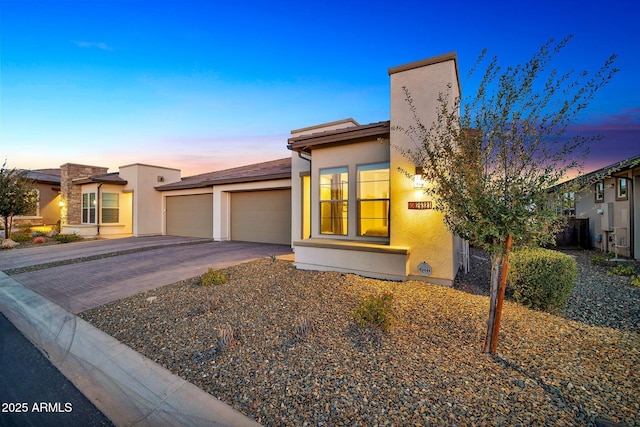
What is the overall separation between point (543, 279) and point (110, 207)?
69.0 ft

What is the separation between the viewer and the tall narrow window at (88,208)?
17172 mm

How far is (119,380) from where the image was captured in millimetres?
3053


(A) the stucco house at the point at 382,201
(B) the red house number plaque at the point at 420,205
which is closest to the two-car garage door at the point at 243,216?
(A) the stucco house at the point at 382,201

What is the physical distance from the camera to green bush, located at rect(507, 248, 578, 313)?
14.6 feet

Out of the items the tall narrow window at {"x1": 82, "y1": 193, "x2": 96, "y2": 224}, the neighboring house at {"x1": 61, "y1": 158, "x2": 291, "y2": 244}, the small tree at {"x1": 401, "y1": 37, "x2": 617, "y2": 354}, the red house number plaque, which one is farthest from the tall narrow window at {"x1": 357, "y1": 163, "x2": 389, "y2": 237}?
the tall narrow window at {"x1": 82, "y1": 193, "x2": 96, "y2": 224}

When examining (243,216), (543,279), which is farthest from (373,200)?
(243,216)

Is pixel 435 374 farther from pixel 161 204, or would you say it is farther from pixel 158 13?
pixel 161 204

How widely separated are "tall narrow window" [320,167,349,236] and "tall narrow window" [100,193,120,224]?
1586 cm

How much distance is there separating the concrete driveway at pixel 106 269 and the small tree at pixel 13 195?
4.33m

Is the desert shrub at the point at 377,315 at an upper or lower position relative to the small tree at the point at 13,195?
lower

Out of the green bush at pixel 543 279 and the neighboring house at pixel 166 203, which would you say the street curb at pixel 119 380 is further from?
the neighboring house at pixel 166 203

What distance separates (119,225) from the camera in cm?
1728

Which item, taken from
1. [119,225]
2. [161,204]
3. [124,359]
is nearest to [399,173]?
[124,359]

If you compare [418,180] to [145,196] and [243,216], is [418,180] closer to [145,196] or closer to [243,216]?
[243,216]
